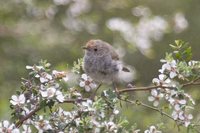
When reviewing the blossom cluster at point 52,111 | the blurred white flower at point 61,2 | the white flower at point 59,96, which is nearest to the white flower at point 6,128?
the blossom cluster at point 52,111

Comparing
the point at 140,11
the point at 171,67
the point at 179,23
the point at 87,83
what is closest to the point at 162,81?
the point at 171,67

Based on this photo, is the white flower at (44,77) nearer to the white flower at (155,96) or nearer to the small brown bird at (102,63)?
the white flower at (155,96)

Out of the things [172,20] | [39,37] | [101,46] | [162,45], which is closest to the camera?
[101,46]

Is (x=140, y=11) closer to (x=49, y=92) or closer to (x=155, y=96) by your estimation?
(x=155, y=96)

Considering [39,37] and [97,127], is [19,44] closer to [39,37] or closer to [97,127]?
[39,37]

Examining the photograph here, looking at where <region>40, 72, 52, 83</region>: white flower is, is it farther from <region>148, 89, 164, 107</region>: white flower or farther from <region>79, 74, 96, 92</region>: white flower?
<region>148, 89, 164, 107</region>: white flower

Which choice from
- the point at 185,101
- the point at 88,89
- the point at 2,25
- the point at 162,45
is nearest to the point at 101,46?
the point at 88,89
